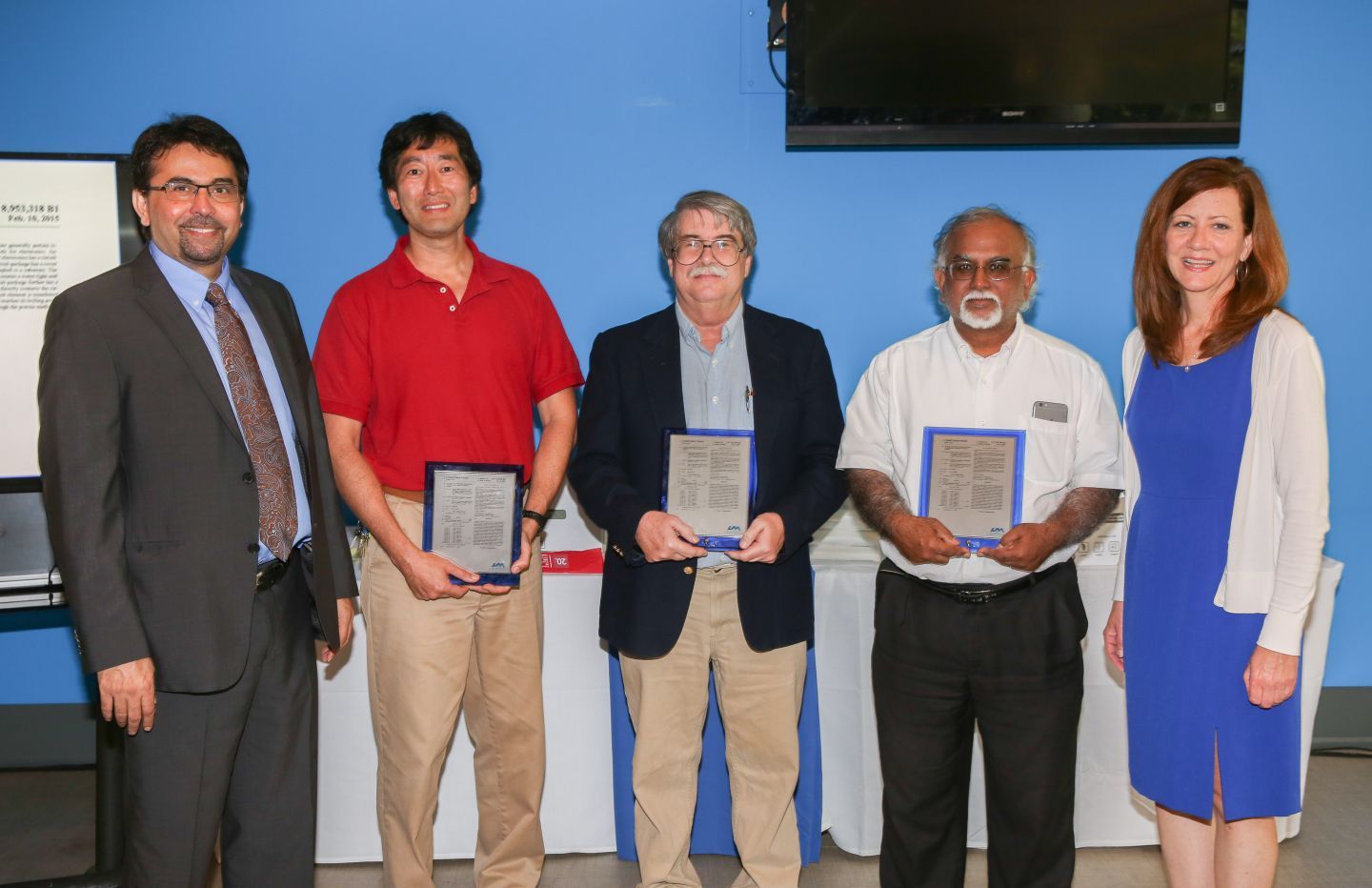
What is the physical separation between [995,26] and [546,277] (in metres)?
1.75

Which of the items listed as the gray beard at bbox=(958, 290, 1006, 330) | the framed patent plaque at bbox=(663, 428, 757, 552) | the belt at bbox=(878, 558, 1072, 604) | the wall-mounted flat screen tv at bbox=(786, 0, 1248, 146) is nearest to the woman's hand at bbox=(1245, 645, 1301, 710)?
the belt at bbox=(878, 558, 1072, 604)

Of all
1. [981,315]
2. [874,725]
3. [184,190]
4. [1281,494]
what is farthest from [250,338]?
[1281,494]

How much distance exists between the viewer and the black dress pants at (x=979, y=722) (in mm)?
2510

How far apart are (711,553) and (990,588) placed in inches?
26.3

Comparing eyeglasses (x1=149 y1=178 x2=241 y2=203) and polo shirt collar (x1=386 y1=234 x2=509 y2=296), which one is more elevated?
eyeglasses (x1=149 y1=178 x2=241 y2=203)

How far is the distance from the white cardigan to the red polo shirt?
1698mm

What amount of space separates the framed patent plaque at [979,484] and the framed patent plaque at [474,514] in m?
1.03

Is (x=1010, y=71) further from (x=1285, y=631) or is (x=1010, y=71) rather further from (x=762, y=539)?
(x=1285, y=631)

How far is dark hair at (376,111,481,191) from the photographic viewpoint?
2752mm

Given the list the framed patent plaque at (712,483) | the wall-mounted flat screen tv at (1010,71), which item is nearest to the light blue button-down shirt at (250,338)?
the framed patent plaque at (712,483)

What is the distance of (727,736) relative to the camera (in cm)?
279

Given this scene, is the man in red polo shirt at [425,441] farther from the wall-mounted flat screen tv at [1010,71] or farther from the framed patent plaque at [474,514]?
the wall-mounted flat screen tv at [1010,71]

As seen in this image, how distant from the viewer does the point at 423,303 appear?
2.76m

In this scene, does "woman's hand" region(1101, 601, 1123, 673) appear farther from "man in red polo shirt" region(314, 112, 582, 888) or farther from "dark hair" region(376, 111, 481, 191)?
"dark hair" region(376, 111, 481, 191)
